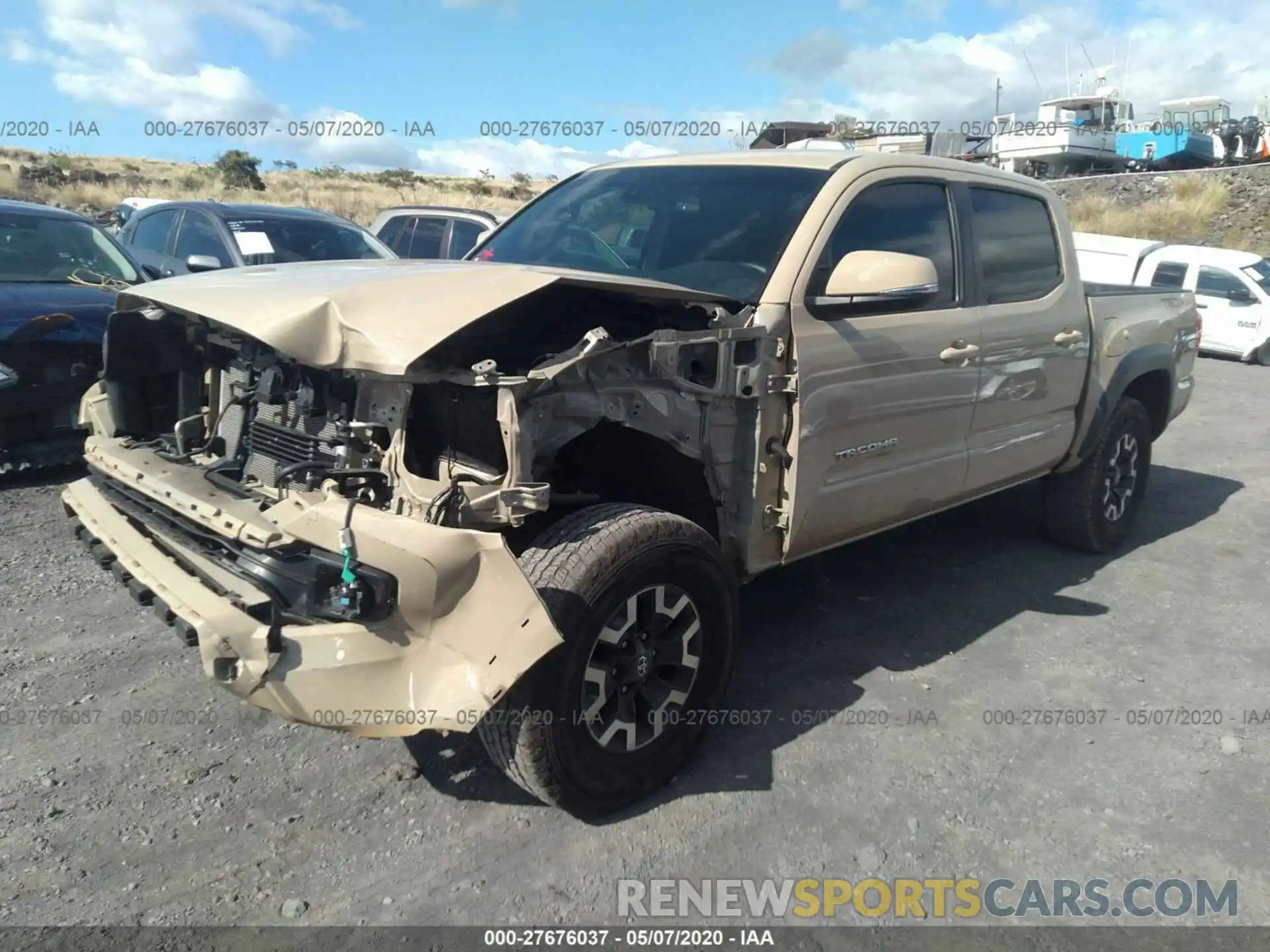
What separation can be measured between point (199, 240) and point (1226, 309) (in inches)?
568

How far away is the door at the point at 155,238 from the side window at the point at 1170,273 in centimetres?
1396

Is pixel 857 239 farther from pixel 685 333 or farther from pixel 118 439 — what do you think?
pixel 118 439

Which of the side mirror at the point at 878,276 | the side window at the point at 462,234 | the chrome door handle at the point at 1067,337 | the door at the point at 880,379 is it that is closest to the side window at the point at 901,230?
the door at the point at 880,379

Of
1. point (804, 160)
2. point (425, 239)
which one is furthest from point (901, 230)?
point (425, 239)

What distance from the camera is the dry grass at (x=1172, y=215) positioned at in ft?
78.7

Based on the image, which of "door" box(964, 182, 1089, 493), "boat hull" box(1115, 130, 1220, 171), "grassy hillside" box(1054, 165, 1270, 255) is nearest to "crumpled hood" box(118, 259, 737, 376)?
"door" box(964, 182, 1089, 493)

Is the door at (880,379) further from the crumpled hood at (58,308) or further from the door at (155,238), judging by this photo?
the door at (155,238)

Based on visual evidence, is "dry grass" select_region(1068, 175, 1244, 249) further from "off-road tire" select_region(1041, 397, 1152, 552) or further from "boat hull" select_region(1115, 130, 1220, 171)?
"off-road tire" select_region(1041, 397, 1152, 552)

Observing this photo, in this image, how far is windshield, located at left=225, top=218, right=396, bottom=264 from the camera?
750 cm

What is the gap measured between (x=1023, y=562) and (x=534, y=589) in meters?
3.86

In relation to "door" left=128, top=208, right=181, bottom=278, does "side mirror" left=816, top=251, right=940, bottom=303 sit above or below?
below

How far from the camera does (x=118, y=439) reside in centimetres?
376

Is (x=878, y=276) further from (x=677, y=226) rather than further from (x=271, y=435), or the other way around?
(x=271, y=435)

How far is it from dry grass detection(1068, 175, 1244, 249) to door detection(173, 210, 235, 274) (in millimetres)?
21891
